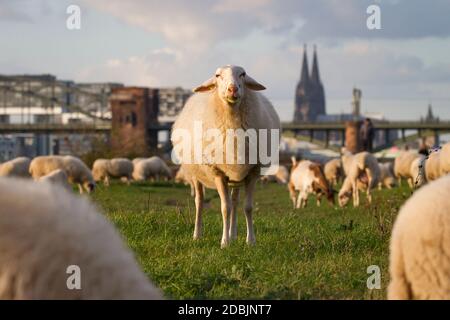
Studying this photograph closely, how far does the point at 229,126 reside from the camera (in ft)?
30.2

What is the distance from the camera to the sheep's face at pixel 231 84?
9.01m

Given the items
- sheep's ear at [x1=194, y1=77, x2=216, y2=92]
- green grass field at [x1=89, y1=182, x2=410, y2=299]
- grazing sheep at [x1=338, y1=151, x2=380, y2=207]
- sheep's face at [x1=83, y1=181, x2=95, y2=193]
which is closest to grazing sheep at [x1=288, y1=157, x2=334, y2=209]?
grazing sheep at [x1=338, y1=151, x2=380, y2=207]

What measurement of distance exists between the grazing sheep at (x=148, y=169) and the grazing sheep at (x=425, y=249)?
139 feet

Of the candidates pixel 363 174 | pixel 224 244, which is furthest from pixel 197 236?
pixel 363 174

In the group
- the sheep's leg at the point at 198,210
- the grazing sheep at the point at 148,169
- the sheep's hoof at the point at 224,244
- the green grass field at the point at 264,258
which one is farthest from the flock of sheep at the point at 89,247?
the grazing sheep at the point at 148,169

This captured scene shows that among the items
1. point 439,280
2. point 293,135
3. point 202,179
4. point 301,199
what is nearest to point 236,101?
point 202,179

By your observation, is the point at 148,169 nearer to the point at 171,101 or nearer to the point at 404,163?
the point at 404,163

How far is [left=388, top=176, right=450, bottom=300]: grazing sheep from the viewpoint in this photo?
13.0 feet

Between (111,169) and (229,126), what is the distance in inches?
1335

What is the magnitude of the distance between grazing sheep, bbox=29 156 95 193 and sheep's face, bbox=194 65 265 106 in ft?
60.8

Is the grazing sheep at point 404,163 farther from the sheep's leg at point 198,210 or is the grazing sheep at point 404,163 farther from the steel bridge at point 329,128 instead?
the steel bridge at point 329,128

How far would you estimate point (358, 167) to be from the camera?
79.5 ft

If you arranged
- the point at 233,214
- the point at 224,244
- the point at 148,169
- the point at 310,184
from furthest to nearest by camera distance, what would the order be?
Answer: 1. the point at 148,169
2. the point at 310,184
3. the point at 233,214
4. the point at 224,244
